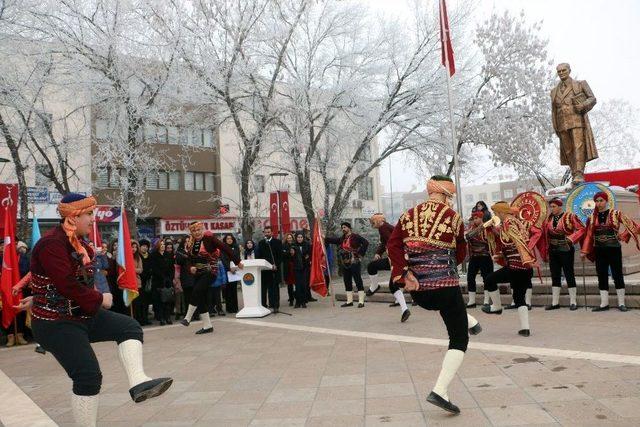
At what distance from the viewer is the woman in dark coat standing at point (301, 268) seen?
1340 centimetres

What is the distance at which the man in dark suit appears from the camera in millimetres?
12531

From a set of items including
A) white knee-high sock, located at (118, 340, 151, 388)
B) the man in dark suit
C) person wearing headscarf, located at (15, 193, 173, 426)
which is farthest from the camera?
the man in dark suit

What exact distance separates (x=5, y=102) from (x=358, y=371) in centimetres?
1556

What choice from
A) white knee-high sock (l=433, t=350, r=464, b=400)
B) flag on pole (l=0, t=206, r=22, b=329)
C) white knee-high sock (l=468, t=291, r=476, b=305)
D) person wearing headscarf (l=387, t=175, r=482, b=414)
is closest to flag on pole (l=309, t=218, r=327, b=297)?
white knee-high sock (l=468, t=291, r=476, b=305)

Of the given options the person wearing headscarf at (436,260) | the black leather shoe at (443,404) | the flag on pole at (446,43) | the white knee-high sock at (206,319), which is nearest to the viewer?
the black leather shoe at (443,404)

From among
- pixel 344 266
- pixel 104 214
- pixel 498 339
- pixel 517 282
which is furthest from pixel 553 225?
pixel 104 214

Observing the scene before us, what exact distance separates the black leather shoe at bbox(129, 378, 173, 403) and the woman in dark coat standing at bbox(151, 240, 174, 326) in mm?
8145

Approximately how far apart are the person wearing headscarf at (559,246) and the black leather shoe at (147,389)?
7478 millimetres

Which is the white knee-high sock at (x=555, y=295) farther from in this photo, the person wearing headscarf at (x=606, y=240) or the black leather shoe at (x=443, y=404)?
the black leather shoe at (x=443, y=404)

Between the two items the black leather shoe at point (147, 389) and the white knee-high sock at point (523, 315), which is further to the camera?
the white knee-high sock at point (523, 315)

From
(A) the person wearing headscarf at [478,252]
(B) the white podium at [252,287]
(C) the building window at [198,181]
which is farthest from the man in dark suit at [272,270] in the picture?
(C) the building window at [198,181]

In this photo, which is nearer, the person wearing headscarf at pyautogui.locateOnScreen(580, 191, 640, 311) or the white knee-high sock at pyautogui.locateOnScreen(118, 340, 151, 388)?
the white knee-high sock at pyautogui.locateOnScreen(118, 340, 151, 388)

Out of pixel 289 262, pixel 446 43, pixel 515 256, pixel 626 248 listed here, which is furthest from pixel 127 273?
pixel 446 43

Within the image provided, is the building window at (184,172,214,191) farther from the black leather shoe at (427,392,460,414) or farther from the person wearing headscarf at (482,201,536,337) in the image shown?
the black leather shoe at (427,392,460,414)
